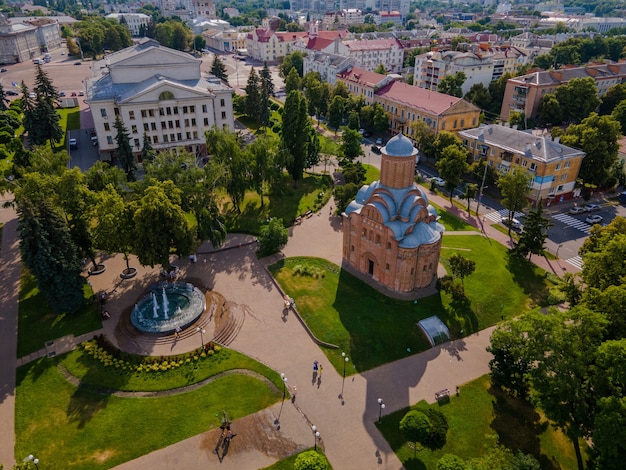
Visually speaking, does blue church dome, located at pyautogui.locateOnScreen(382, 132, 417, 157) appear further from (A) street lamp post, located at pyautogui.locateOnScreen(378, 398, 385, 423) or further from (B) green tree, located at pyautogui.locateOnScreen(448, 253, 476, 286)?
(A) street lamp post, located at pyautogui.locateOnScreen(378, 398, 385, 423)

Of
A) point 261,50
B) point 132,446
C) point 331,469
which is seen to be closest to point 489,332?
point 331,469

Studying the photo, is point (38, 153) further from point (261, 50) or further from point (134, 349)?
point (261, 50)

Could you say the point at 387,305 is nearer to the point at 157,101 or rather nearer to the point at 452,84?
the point at 157,101

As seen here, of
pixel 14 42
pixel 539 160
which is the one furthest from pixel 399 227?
pixel 14 42

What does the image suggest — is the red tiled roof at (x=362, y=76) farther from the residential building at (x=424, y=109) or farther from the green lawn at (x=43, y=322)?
the green lawn at (x=43, y=322)

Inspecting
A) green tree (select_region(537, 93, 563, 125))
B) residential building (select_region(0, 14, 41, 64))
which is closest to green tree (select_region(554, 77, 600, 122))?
green tree (select_region(537, 93, 563, 125))

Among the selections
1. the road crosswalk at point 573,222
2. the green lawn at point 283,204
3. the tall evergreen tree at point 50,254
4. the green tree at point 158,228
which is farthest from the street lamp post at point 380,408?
the road crosswalk at point 573,222
